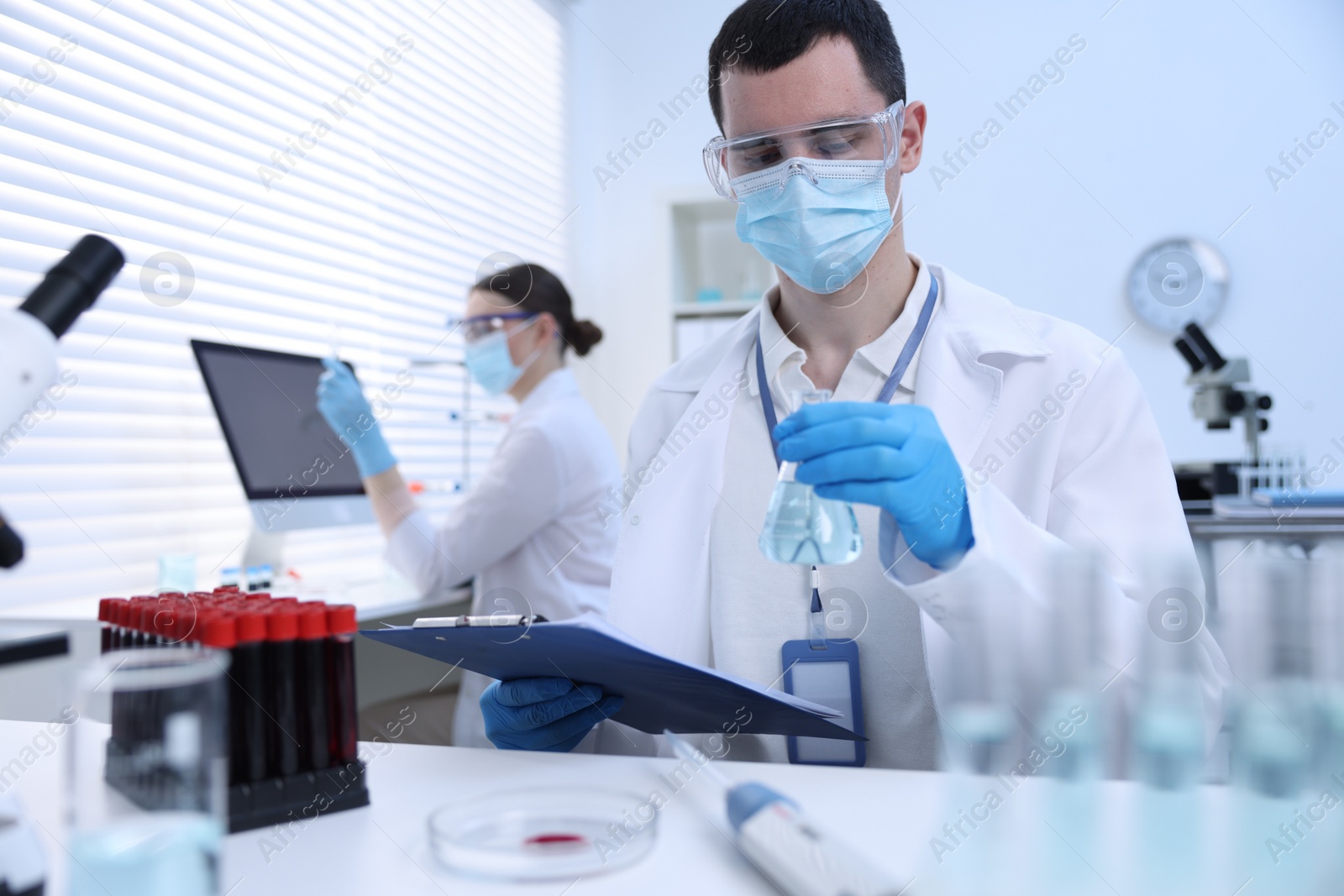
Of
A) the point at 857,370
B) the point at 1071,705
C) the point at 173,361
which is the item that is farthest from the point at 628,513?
the point at 173,361

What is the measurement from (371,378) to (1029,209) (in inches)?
121

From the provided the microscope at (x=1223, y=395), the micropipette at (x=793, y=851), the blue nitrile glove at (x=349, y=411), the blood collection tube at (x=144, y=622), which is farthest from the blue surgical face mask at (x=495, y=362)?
the microscope at (x=1223, y=395)

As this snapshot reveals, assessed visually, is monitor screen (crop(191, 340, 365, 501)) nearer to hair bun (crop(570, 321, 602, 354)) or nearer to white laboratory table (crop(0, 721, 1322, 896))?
hair bun (crop(570, 321, 602, 354))

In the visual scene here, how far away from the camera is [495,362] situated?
2840 millimetres

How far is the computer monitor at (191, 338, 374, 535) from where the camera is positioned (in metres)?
2.29

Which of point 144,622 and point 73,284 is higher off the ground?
point 73,284

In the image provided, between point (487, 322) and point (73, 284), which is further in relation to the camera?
point (487, 322)

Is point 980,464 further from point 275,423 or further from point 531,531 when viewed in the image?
point 275,423

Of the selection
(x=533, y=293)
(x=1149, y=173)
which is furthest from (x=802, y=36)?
(x=1149, y=173)

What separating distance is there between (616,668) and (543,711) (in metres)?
0.23

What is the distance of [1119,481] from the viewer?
1328 millimetres

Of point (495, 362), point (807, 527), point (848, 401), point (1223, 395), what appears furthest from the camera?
point (1223, 395)

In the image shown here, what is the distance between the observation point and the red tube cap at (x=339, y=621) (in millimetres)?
909

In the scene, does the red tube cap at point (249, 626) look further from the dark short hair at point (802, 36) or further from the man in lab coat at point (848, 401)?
the dark short hair at point (802, 36)
